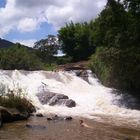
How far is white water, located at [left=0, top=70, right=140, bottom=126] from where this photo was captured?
22.8 metres

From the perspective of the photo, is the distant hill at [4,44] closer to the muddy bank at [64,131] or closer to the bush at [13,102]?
the bush at [13,102]

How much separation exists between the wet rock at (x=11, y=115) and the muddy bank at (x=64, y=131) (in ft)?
1.31

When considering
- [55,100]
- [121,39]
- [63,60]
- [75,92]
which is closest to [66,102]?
[55,100]

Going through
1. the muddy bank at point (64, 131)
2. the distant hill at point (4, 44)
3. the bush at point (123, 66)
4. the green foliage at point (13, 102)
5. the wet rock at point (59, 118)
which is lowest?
the muddy bank at point (64, 131)

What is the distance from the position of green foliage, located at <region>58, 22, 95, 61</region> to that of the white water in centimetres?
1514

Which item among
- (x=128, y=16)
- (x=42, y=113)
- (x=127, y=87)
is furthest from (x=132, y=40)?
(x=42, y=113)

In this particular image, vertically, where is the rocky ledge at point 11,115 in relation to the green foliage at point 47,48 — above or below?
below

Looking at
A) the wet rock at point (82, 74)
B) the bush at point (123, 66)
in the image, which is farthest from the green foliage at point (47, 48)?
the bush at point (123, 66)

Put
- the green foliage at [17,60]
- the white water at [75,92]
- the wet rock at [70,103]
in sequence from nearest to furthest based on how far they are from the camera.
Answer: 1. the white water at [75,92]
2. the wet rock at [70,103]
3. the green foliage at [17,60]

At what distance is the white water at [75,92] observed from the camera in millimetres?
22766

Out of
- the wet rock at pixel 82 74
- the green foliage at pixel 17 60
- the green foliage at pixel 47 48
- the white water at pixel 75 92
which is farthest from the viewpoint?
the green foliage at pixel 47 48

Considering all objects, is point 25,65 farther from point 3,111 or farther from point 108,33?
point 3,111

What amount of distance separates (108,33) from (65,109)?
5.82 m

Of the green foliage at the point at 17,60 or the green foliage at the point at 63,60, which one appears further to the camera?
the green foliage at the point at 63,60
